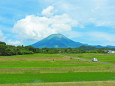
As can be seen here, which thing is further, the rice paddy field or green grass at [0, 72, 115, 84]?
green grass at [0, 72, 115, 84]

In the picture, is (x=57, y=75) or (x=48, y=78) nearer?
(x=48, y=78)

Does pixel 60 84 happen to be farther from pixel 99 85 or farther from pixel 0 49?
pixel 0 49

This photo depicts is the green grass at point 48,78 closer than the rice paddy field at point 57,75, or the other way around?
the rice paddy field at point 57,75

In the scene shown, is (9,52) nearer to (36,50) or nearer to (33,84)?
(36,50)

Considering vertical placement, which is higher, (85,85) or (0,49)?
(0,49)

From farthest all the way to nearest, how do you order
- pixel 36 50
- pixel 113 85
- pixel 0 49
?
1. pixel 36 50
2. pixel 0 49
3. pixel 113 85

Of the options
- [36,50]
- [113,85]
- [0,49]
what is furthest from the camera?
[36,50]

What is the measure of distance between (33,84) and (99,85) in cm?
913

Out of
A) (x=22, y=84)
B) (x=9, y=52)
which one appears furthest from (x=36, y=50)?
(x=22, y=84)

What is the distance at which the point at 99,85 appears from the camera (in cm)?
1780

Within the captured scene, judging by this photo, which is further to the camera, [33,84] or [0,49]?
[0,49]

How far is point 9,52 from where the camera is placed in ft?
337

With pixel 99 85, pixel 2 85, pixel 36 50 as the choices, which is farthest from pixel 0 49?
pixel 99 85

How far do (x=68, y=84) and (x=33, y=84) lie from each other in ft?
16.2
